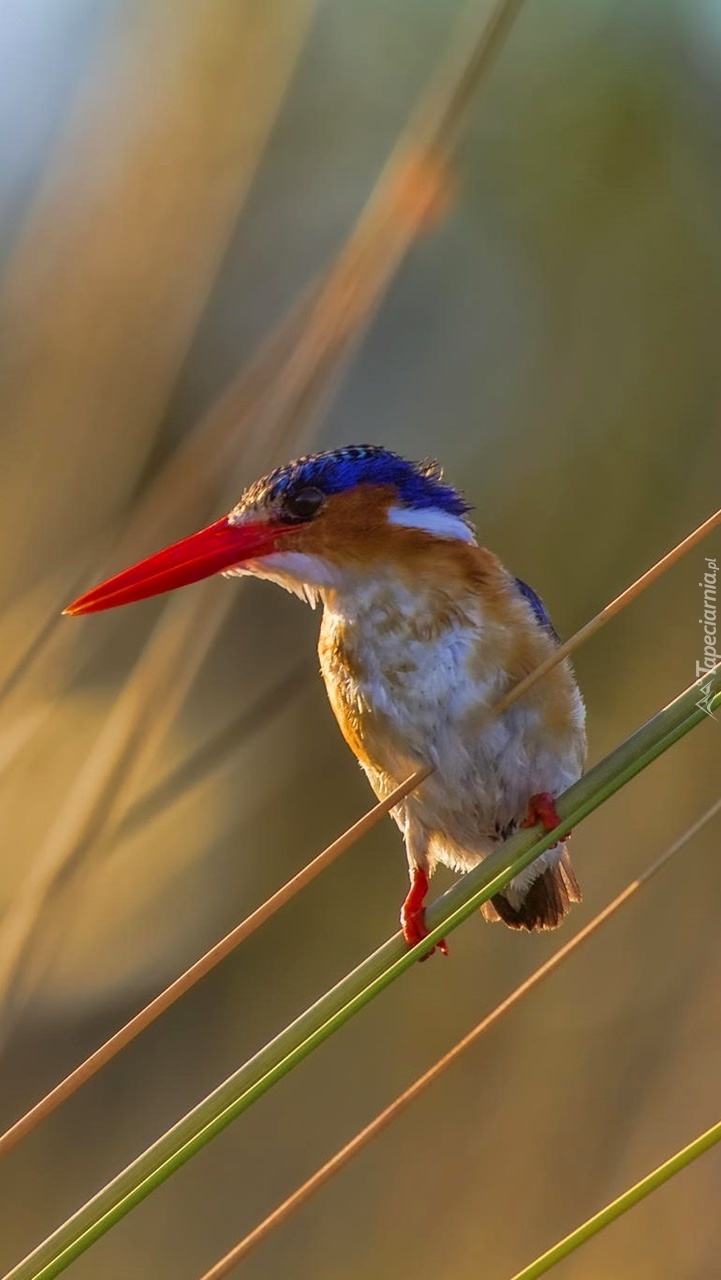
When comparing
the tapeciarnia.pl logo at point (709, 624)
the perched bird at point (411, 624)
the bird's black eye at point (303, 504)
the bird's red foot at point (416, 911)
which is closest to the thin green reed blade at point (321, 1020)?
the tapeciarnia.pl logo at point (709, 624)

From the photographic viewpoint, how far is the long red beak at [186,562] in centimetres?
154

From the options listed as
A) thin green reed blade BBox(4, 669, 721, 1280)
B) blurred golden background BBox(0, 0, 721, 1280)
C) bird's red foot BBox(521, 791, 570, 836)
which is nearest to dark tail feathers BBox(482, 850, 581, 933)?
bird's red foot BBox(521, 791, 570, 836)

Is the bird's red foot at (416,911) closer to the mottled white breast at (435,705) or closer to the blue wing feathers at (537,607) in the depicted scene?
the mottled white breast at (435,705)

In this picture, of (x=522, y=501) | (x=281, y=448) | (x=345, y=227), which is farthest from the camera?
(x=345, y=227)

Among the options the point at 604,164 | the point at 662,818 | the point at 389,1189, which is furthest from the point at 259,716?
the point at 604,164

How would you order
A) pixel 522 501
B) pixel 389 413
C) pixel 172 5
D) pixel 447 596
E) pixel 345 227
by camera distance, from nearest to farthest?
pixel 447 596 < pixel 522 501 < pixel 172 5 < pixel 389 413 < pixel 345 227

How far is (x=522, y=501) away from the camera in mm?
2561

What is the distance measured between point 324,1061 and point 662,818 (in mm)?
1150

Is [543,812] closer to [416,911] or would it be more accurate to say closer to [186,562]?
[416,911]

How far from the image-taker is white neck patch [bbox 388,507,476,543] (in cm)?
169

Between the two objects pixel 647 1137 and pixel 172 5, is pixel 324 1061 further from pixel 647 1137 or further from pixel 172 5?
pixel 172 5

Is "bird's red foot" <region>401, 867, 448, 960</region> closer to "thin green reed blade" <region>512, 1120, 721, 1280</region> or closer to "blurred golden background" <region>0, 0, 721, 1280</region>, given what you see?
"thin green reed blade" <region>512, 1120, 721, 1280</region>

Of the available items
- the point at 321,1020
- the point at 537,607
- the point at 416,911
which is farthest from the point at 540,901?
the point at 321,1020

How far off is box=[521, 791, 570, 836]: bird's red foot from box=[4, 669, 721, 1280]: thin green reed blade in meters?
0.12
